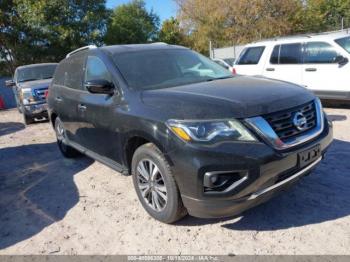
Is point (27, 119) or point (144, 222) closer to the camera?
point (144, 222)

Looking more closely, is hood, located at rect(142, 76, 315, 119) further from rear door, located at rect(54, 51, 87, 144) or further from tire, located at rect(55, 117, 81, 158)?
tire, located at rect(55, 117, 81, 158)

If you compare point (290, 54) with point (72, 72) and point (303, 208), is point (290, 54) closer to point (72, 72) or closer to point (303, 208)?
point (72, 72)

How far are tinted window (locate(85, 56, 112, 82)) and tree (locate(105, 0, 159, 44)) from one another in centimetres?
1895

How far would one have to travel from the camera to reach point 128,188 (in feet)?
15.2

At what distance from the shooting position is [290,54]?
8695mm

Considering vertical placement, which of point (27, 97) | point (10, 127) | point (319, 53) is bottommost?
point (10, 127)

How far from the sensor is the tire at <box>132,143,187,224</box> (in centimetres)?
→ 323

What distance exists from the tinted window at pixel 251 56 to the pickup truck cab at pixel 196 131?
5.28 m

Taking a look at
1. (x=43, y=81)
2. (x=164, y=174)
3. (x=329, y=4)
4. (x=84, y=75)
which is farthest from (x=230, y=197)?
(x=329, y=4)

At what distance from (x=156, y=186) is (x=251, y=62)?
6912 mm

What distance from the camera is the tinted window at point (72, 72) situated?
195 inches

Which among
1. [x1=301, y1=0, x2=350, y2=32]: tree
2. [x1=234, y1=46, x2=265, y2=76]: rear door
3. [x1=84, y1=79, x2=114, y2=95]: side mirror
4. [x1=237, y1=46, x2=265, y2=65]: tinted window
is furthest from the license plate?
[x1=301, y1=0, x2=350, y2=32]: tree

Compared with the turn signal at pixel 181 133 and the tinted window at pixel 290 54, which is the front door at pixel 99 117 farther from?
the tinted window at pixel 290 54

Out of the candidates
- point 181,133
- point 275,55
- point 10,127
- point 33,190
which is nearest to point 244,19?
point 275,55
